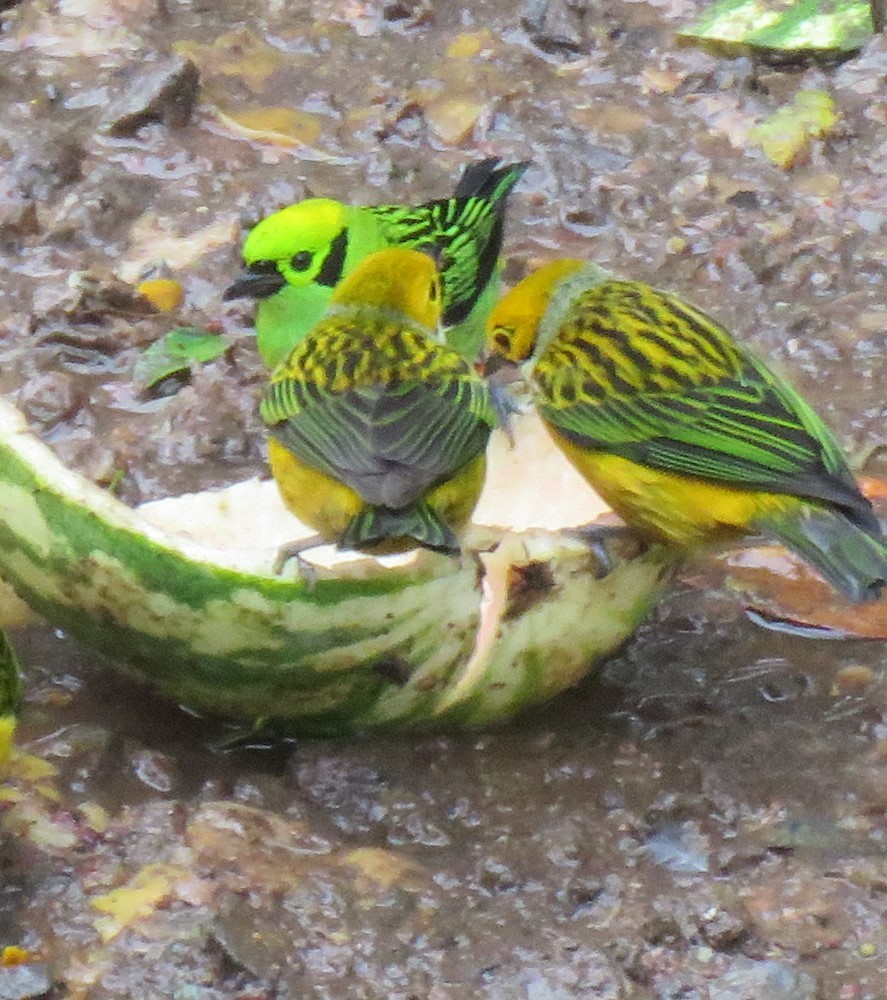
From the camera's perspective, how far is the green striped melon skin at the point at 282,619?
3.65 meters

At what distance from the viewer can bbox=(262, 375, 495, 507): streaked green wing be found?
375 cm

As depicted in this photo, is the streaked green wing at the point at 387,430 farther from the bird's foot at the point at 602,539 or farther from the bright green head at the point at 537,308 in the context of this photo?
the bright green head at the point at 537,308

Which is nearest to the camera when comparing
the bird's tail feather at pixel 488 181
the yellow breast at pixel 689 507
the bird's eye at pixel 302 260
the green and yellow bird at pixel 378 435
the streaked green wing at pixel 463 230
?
the green and yellow bird at pixel 378 435

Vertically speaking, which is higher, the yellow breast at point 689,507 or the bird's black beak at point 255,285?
the yellow breast at point 689,507

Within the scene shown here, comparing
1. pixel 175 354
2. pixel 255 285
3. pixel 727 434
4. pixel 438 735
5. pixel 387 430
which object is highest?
pixel 387 430

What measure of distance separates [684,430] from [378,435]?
826 mm

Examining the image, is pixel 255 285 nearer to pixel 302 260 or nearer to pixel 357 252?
pixel 302 260

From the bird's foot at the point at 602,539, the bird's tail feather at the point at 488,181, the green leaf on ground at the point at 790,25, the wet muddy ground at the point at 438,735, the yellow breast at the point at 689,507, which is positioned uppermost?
the bird's foot at the point at 602,539

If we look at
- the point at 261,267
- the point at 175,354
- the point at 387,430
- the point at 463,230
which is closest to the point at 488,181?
the point at 463,230

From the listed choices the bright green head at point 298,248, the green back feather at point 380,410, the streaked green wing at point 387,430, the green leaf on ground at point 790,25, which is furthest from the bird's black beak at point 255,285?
the green leaf on ground at point 790,25

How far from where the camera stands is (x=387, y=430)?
3885mm

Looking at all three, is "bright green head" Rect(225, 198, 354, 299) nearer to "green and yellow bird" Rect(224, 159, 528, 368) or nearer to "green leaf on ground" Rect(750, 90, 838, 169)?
"green and yellow bird" Rect(224, 159, 528, 368)

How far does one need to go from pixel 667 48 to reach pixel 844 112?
0.82m

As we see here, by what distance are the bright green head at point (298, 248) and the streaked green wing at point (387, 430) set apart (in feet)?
3.97
